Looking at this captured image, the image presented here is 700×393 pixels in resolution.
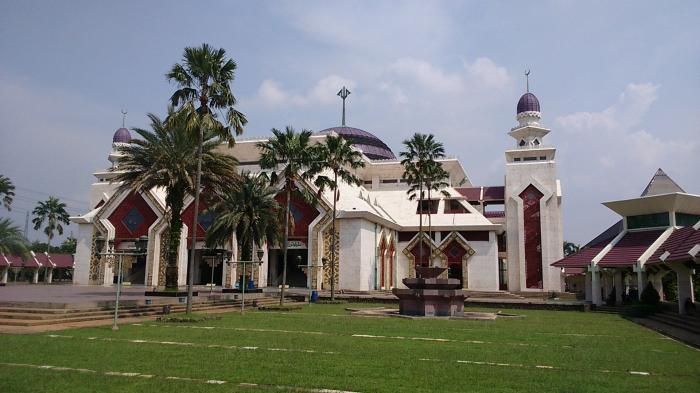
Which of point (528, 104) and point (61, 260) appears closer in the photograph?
point (528, 104)

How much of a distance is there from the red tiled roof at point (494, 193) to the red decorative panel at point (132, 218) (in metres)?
34.6

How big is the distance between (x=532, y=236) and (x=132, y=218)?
38255mm

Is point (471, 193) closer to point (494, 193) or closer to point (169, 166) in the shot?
point (494, 193)

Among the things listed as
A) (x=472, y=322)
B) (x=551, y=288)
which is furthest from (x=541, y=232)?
(x=472, y=322)

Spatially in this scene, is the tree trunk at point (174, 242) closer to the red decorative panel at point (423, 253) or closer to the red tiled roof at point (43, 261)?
the red decorative panel at point (423, 253)

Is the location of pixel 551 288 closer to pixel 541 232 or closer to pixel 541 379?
pixel 541 232

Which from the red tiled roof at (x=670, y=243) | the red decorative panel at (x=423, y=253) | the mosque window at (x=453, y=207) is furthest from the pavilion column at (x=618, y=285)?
the mosque window at (x=453, y=207)

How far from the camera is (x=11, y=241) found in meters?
37.8

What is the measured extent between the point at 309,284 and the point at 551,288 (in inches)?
883

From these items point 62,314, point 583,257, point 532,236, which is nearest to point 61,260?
point 62,314

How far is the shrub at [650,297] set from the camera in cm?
2916

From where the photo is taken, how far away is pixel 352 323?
66.5 ft

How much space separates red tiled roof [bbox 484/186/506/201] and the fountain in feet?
109

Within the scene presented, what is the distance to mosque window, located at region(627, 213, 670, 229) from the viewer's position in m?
32.6
